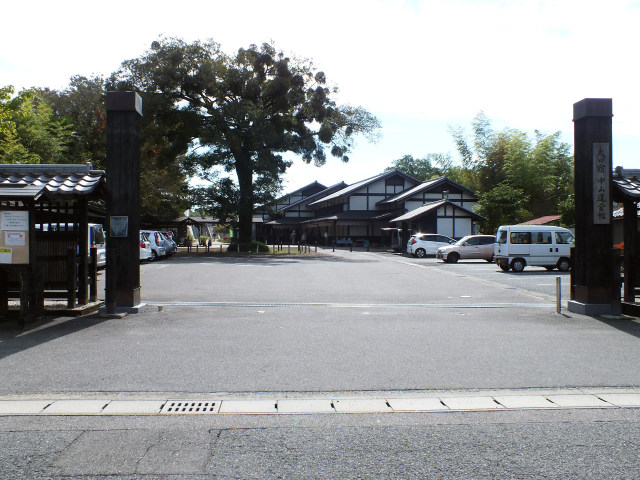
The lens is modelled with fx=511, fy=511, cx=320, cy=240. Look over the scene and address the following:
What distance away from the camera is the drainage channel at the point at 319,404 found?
4262mm


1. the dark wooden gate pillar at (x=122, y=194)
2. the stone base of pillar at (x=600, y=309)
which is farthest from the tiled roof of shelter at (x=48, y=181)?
the stone base of pillar at (x=600, y=309)

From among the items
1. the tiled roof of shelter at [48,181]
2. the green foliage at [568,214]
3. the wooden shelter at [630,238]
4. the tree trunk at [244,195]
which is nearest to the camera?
the tiled roof of shelter at [48,181]

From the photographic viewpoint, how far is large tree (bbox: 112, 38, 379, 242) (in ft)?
106

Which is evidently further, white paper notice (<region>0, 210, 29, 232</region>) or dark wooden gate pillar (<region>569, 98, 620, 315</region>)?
dark wooden gate pillar (<region>569, 98, 620, 315</region>)

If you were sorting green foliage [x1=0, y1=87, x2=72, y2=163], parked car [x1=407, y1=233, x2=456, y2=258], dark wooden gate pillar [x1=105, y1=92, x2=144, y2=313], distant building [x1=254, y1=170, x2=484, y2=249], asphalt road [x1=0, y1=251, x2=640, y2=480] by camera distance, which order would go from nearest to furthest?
asphalt road [x1=0, y1=251, x2=640, y2=480], dark wooden gate pillar [x1=105, y1=92, x2=144, y2=313], green foliage [x1=0, y1=87, x2=72, y2=163], parked car [x1=407, y1=233, x2=456, y2=258], distant building [x1=254, y1=170, x2=484, y2=249]

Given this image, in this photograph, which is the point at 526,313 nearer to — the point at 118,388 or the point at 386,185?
the point at 118,388

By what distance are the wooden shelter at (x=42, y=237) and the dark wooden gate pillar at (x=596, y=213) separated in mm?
8532

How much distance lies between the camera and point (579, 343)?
683 cm

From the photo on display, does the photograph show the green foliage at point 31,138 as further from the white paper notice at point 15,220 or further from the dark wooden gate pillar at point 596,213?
the dark wooden gate pillar at point 596,213

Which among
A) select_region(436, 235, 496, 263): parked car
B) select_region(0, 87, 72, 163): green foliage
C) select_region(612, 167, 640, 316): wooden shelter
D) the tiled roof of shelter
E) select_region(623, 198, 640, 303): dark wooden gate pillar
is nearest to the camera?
the tiled roof of shelter

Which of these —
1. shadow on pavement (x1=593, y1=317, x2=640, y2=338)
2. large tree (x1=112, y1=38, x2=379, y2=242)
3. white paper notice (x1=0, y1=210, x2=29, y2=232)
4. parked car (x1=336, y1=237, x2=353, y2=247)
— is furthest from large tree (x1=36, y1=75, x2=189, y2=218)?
shadow on pavement (x1=593, y1=317, x2=640, y2=338)

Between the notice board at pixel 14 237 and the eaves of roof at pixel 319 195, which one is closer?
the notice board at pixel 14 237

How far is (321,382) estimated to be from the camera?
5086mm

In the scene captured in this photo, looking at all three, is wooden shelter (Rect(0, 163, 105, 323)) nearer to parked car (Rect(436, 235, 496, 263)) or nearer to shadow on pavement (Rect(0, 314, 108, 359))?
shadow on pavement (Rect(0, 314, 108, 359))
